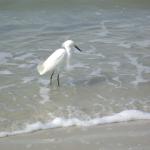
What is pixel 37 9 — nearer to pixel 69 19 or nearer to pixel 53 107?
pixel 69 19

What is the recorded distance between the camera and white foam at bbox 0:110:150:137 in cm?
533

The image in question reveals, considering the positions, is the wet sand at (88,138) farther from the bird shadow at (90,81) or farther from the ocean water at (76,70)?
the bird shadow at (90,81)

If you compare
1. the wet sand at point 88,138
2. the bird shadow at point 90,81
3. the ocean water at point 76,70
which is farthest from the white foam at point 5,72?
the wet sand at point 88,138

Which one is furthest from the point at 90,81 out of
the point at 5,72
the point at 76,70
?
the point at 5,72

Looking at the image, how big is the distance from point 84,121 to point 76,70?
1993 millimetres

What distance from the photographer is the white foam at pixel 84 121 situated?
17.5ft

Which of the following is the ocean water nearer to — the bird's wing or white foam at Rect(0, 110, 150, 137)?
white foam at Rect(0, 110, 150, 137)

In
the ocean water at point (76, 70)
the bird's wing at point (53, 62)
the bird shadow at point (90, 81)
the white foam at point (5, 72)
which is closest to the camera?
the ocean water at point (76, 70)

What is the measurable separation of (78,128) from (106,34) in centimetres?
476

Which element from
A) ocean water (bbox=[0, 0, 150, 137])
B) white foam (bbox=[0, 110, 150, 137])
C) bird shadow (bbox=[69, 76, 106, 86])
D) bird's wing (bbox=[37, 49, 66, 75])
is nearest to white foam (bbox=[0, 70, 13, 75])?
ocean water (bbox=[0, 0, 150, 137])

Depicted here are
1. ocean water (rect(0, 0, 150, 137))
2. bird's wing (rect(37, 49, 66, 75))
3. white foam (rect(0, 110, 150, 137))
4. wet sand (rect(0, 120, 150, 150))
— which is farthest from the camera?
bird's wing (rect(37, 49, 66, 75))

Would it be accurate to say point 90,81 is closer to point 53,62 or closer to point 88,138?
point 53,62

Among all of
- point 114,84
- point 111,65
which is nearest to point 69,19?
point 111,65

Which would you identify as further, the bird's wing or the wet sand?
the bird's wing
